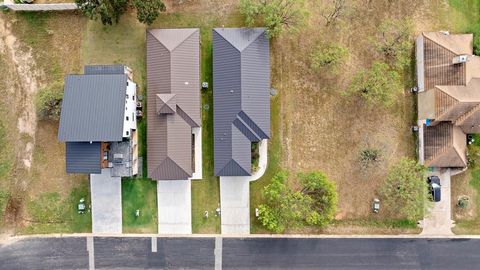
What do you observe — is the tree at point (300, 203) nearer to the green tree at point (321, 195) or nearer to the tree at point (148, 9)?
the green tree at point (321, 195)

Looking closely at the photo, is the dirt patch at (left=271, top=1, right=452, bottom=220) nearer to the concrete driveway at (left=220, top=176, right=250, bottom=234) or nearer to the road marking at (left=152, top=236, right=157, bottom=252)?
the concrete driveway at (left=220, top=176, right=250, bottom=234)

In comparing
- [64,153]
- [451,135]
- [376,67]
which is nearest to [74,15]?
[64,153]

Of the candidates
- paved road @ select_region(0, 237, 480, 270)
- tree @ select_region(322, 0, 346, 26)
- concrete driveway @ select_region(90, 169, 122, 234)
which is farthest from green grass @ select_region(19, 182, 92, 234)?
tree @ select_region(322, 0, 346, 26)

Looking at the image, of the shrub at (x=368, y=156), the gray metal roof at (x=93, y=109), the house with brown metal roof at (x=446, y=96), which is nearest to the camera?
the gray metal roof at (x=93, y=109)

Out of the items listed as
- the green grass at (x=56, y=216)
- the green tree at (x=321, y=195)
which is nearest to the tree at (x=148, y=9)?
the green grass at (x=56, y=216)

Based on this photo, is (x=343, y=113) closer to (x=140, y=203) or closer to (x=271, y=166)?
(x=271, y=166)

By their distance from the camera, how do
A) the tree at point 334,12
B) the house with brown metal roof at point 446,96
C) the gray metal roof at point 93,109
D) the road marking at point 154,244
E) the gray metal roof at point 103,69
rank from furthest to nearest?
1. the road marking at point 154,244
2. the tree at point 334,12
3. the gray metal roof at point 103,69
4. the house with brown metal roof at point 446,96
5. the gray metal roof at point 93,109

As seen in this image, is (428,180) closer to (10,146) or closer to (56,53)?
(56,53)

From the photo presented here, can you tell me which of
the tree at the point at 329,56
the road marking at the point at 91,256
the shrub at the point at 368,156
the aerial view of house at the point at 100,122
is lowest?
the road marking at the point at 91,256
